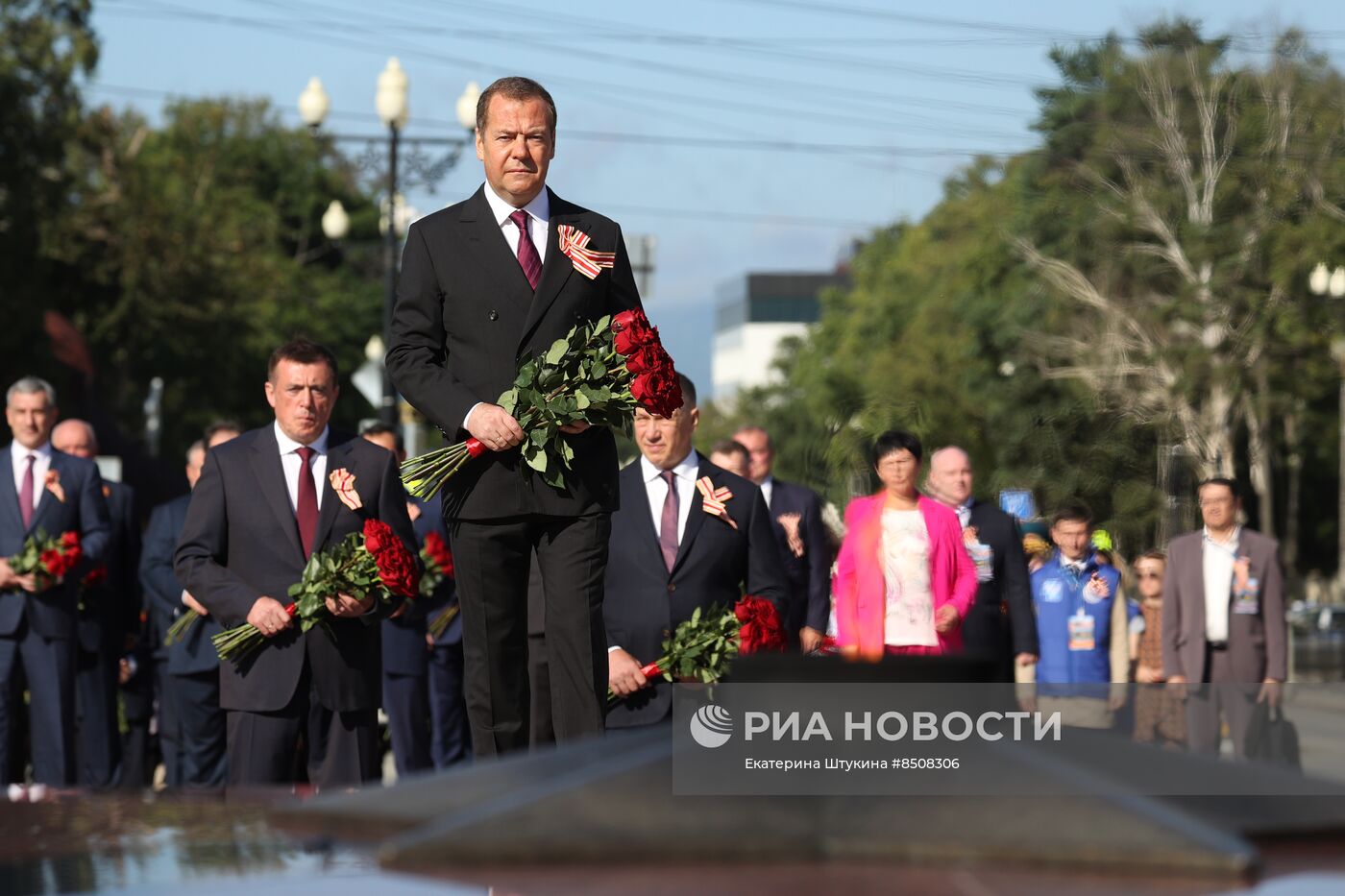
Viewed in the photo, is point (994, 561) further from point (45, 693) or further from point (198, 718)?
point (45, 693)

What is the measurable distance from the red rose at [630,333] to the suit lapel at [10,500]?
6393 millimetres

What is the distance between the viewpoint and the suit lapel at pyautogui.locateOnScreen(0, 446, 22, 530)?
1066cm

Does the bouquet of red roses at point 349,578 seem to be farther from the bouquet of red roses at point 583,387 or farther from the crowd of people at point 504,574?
the bouquet of red roses at point 583,387

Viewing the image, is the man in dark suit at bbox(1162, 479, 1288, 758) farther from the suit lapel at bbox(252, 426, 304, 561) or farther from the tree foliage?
the tree foliage

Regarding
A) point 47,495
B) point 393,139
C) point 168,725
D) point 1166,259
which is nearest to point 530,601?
point 47,495

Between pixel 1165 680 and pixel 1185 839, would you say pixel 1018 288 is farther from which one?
pixel 1185 839

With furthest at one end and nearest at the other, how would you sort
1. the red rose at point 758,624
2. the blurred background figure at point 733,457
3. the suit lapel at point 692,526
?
the blurred background figure at point 733,457, the suit lapel at point 692,526, the red rose at point 758,624

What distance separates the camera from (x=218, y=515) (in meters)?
7.50

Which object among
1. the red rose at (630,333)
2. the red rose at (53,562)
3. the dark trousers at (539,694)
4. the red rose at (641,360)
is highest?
the red rose at (630,333)

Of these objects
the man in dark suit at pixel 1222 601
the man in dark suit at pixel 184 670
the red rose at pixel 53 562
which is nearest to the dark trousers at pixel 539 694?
the man in dark suit at pixel 184 670

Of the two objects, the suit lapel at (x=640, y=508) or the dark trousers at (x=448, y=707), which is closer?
the suit lapel at (x=640, y=508)

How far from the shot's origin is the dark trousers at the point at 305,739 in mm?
7387

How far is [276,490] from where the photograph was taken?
Answer: 24.7 feet

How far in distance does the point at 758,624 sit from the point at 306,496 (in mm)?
1776
